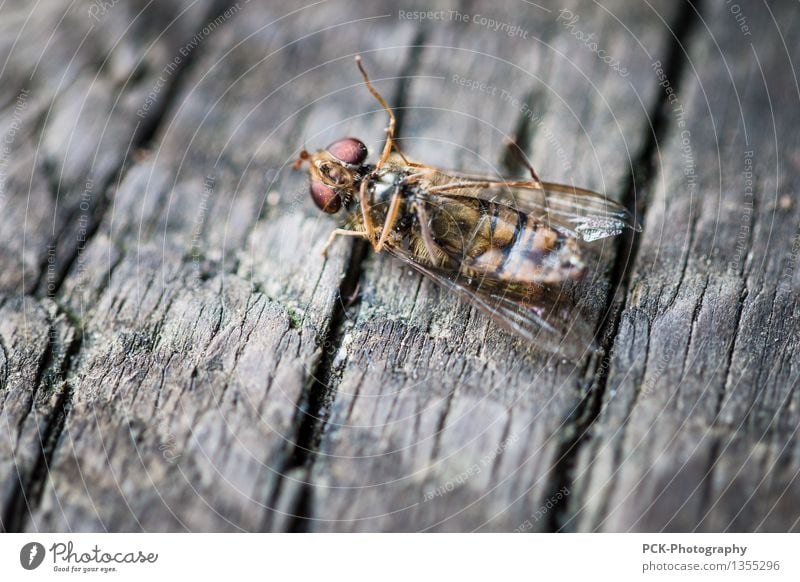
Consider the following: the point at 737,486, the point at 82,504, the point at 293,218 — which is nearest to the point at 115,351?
the point at 82,504

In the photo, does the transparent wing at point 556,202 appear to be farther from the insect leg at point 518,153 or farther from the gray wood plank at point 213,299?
the gray wood plank at point 213,299

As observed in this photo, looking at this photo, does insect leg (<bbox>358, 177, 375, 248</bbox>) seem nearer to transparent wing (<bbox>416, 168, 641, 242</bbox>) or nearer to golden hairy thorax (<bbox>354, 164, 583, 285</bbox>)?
golden hairy thorax (<bbox>354, 164, 583, 285</bbox>)

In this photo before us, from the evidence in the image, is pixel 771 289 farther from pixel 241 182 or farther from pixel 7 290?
pixel 7 290

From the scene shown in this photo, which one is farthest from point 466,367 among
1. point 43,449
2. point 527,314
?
point 43,449

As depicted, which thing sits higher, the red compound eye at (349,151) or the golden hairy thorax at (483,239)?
the red compound eye at (349,151)

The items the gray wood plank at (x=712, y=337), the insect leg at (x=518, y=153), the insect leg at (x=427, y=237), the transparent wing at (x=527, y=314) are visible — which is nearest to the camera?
the gray wood plank at (x=712, y=337)
